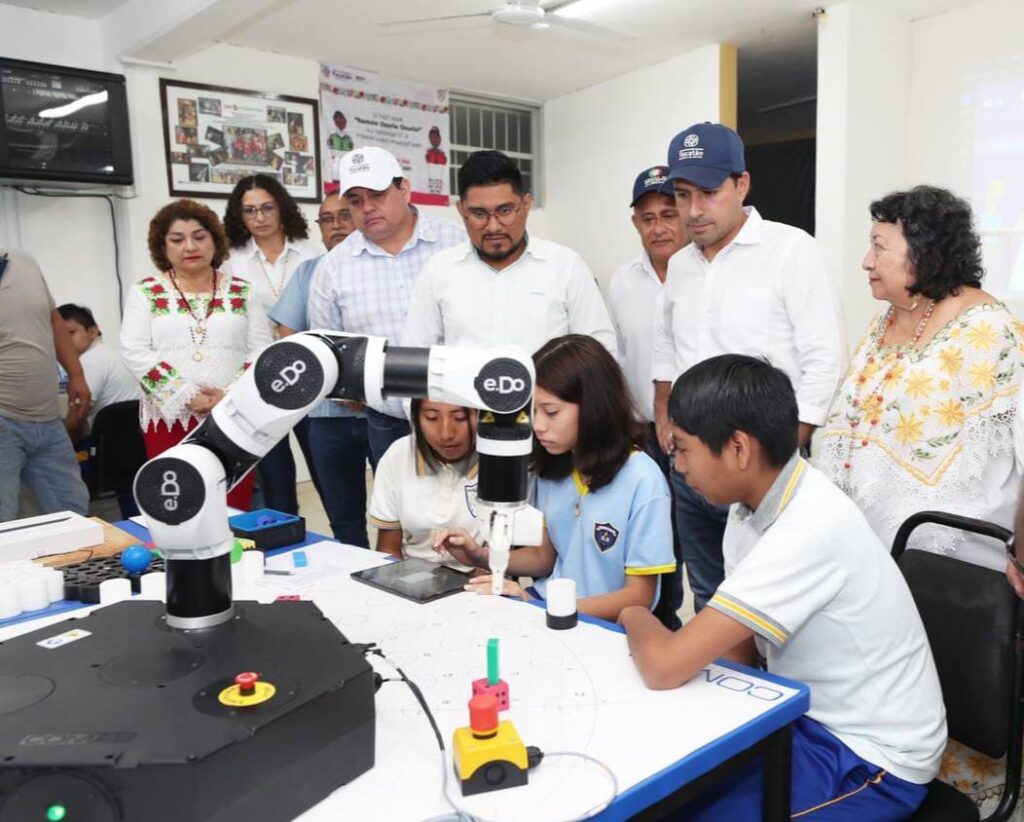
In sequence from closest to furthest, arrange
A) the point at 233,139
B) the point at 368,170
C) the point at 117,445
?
the point at 368,170 < the point at 117,445 < the point at 233,139

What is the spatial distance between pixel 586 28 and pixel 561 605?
135 inches

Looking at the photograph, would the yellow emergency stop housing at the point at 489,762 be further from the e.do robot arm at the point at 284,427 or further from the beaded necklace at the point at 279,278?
the beaded necklace at the point at 279,278

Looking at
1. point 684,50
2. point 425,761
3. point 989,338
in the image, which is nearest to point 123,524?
point 425,761

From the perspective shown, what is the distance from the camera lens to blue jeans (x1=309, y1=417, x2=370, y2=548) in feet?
8.52

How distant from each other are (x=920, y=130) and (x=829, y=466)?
3.26m

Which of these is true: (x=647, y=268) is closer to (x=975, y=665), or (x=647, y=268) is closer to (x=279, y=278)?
(x=279, y=278)

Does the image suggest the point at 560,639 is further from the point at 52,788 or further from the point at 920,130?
the point at 920,130

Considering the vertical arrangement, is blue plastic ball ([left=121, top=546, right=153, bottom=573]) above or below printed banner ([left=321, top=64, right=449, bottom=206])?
below

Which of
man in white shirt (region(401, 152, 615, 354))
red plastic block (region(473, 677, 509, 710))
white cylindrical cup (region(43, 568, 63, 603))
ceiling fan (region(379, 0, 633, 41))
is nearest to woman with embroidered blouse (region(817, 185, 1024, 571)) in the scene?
man in white shirt (region(401, 152, 615, 354))

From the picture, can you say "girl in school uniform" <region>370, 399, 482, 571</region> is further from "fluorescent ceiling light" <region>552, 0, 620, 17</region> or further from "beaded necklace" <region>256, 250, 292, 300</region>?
"fluorescent ceiling light" <region>552, 0, 620, 17</region>

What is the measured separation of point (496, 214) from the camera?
7.17 feet

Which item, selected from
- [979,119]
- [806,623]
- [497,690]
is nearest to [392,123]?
[979,119]

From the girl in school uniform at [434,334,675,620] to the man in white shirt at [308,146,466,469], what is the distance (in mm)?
765

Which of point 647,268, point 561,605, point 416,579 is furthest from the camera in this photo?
point 647,268
